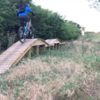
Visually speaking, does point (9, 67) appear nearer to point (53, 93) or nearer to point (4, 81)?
point (4, 81)

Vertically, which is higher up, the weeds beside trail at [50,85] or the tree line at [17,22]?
the tree line at [17,22]

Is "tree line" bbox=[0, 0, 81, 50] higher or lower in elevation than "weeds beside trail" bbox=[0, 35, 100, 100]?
higher

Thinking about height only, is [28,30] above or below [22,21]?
below

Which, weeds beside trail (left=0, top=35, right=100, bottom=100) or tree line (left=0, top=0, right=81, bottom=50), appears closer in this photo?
weeds beside trail (left=0, top=35, right=100, bottom=100)

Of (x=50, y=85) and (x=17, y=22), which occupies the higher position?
(x=17, y=22)

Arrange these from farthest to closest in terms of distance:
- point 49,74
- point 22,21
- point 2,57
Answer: point 22,21, point 2,57, point 49,74

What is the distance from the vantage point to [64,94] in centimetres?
282

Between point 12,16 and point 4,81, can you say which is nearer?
point 4,81

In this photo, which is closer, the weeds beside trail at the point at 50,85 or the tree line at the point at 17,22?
the weeds beside trail at the point at 50,85

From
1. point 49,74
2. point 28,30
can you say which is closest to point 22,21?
point 28,30

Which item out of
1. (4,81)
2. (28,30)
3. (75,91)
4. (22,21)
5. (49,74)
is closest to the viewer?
(75,91)

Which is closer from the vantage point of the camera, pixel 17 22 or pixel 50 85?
pixel 50 85

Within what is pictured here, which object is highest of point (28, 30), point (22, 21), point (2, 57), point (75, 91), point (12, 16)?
point (12, 16)

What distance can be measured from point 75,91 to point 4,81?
1.84 metres
